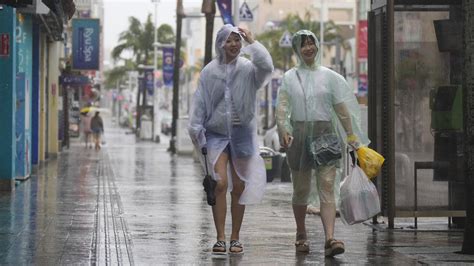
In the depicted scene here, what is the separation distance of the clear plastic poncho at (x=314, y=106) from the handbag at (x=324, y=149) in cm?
6

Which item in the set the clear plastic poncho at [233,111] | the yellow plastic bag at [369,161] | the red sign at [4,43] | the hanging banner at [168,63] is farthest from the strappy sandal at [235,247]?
the hanging banner at [168,63]

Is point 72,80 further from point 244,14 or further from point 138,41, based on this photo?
point 138,41

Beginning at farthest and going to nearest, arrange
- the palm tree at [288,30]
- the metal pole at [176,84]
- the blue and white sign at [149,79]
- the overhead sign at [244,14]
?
the palm tree at [288,30] → the blue and white sign at [149,79] → the metal pole at [176,84] → the overhead sign at [244,14]

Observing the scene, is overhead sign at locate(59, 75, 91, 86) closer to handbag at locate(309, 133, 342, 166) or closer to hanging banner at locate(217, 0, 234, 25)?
hanging banner at locate(217, 0, 234, 25)

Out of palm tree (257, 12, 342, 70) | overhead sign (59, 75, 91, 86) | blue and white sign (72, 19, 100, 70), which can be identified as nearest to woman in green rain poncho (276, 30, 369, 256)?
blue and white sign (72, 19, 100, 70)

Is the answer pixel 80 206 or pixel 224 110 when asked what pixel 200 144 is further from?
pixel 80 206

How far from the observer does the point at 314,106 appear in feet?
33.8

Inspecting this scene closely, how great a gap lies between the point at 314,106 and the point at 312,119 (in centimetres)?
12

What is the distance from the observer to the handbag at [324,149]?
10195 mm

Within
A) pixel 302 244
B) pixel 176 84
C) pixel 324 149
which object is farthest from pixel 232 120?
pixel 176 84

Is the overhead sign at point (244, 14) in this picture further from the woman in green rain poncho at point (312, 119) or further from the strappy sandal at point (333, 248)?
the strappy sandal at point (333, 248)

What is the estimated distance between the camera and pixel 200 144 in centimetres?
1012

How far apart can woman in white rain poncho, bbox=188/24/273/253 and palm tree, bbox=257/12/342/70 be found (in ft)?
245

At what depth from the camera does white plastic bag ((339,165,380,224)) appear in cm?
1034
